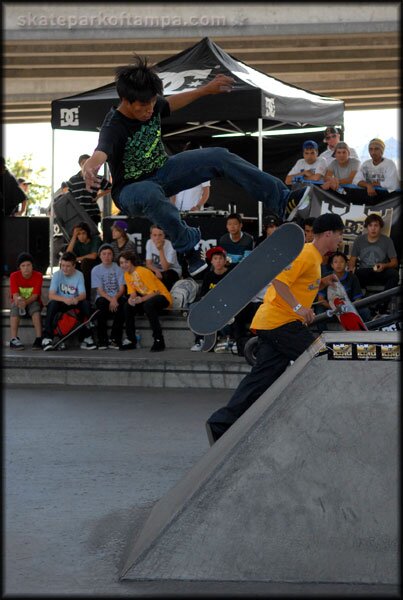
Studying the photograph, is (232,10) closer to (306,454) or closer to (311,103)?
(311,103)

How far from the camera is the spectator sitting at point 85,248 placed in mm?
12930

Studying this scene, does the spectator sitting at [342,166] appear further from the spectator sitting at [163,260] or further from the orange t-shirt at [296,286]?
the orange t-shirt at [296,286]

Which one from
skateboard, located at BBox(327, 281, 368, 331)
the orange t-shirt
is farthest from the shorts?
skateboard, located at BBox(327, 281, 368, 331)

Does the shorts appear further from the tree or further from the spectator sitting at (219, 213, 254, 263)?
the tree

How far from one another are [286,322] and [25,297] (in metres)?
6.77

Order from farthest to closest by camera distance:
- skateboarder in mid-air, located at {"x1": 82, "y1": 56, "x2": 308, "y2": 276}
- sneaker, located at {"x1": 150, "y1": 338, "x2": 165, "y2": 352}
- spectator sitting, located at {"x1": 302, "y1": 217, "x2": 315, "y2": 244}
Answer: sneaker, located at {"x1": 150, "y1": 338, "x2": 165, "y2": 352} → spectator sitting, located at {"x1": 302, "y1": 217, "x2": 315, "y2": 244} → skateboarder in mid-air, located at {"x1": 82, "y1": 56, "x2": 308, "y2": 276}

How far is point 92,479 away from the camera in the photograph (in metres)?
6.81

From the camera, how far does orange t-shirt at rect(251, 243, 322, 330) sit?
643cm

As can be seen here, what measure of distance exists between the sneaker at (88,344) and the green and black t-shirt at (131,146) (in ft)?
22.4

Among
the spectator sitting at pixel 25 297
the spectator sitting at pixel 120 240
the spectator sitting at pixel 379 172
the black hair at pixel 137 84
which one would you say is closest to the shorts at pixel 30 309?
the spectator sitting at pixel 25 297

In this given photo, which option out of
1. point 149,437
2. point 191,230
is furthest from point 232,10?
point 191,230

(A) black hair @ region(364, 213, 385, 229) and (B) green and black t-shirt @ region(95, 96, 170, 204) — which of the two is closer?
(B) green and black t-shirt @ region(95, 96, 170, 204)

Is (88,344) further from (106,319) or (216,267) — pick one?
(216,267)

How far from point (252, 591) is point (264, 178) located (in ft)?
8.07
